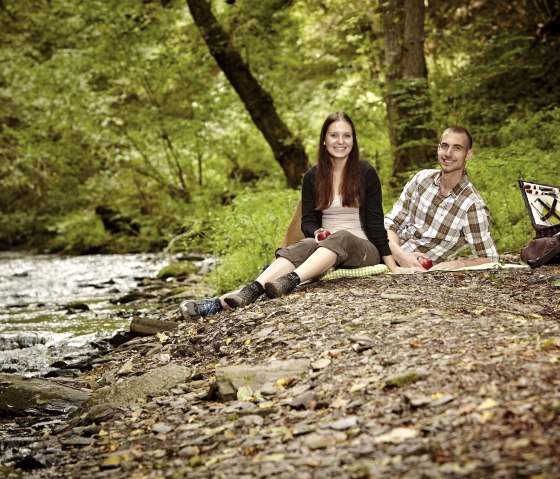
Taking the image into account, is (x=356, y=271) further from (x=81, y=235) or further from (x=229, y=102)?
(x=81, y=235)

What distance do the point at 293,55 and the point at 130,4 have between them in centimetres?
505

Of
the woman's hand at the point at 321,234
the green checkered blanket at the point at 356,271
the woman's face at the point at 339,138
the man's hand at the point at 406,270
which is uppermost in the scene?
the woman's face at the point at 339,138

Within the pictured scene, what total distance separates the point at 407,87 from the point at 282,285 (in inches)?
228

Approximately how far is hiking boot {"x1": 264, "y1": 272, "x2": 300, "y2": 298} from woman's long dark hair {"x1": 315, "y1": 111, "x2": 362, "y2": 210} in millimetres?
811

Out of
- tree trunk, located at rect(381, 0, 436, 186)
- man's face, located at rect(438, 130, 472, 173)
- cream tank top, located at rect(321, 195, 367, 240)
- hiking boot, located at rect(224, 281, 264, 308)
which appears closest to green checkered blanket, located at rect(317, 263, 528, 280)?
cream tank top, located at rect(321, 195, 367, 240)

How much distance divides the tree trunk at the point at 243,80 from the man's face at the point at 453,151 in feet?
22.3

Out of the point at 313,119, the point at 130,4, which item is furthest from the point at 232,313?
the point at 313,119

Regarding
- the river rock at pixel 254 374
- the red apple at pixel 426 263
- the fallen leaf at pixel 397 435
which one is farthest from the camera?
the red apple at pixel 426 263

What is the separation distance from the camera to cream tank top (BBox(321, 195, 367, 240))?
644 cm

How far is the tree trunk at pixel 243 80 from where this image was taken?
513 inches

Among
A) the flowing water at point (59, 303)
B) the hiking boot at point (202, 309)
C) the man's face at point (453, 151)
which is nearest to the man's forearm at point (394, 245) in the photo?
the man's face at point (453, 151)

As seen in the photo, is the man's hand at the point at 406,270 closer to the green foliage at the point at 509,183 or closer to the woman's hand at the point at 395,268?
the woman's hand at the point at 395,268

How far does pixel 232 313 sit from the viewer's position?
19.7 feet

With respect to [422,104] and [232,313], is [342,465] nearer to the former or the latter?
[232,313]
